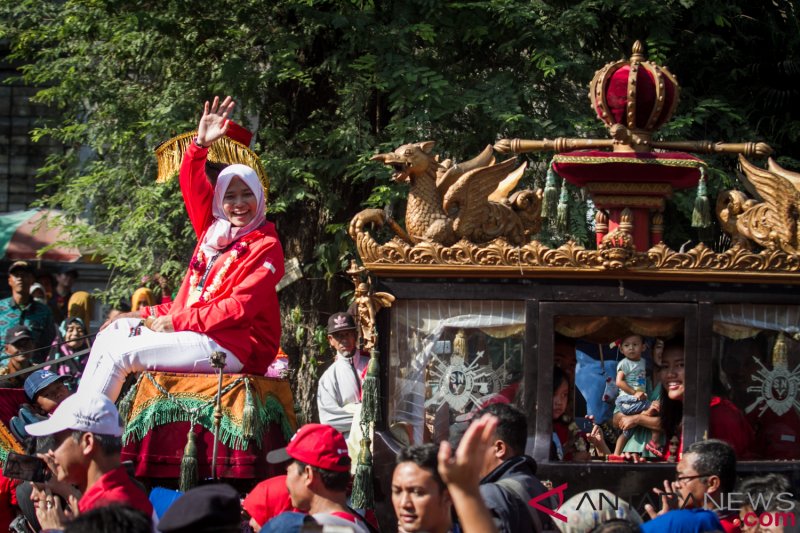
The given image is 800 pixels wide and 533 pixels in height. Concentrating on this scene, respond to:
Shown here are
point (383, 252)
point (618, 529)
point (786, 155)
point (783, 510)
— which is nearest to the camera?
point (618, 529)

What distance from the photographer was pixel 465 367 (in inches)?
289

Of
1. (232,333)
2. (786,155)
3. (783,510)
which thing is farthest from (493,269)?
(786,155)

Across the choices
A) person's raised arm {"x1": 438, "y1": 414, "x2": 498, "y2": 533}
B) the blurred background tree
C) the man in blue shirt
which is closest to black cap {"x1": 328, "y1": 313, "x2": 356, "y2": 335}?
the blurred background tree

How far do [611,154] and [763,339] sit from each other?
135 centimetres

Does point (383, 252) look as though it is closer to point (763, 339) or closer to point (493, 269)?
point (493, 269)

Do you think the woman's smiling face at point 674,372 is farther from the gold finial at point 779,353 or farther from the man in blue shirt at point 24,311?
the man in blue shirt at point 24,311

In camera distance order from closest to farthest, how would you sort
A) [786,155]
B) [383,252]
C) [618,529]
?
[618,529] → [383,252] → [786,155]

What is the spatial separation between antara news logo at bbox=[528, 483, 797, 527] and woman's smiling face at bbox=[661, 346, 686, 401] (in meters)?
0.67

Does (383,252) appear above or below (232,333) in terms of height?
above

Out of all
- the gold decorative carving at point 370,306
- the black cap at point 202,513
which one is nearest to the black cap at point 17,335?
the gold decorative carving at point 370,306

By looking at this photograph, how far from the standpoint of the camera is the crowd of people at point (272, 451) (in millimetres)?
4824

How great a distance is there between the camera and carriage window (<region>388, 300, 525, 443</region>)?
23.9 ft

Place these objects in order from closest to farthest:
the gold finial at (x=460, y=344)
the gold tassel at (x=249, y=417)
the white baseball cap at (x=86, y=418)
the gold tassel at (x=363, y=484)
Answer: the white baseball cap at (x=86, y=418), the gold tassel at (x=249, y=417), the gold tassel at (x=363, y=484), the gold finial at (x=460, y=344)

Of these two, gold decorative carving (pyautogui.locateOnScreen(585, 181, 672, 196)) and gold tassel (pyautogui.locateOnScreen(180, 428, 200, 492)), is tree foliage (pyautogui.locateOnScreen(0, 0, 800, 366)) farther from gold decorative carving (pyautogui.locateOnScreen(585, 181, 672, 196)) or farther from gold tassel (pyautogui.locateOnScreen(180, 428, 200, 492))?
gold tassel (pyautogui.locateOnScreen(180, 428, 200, 492))
